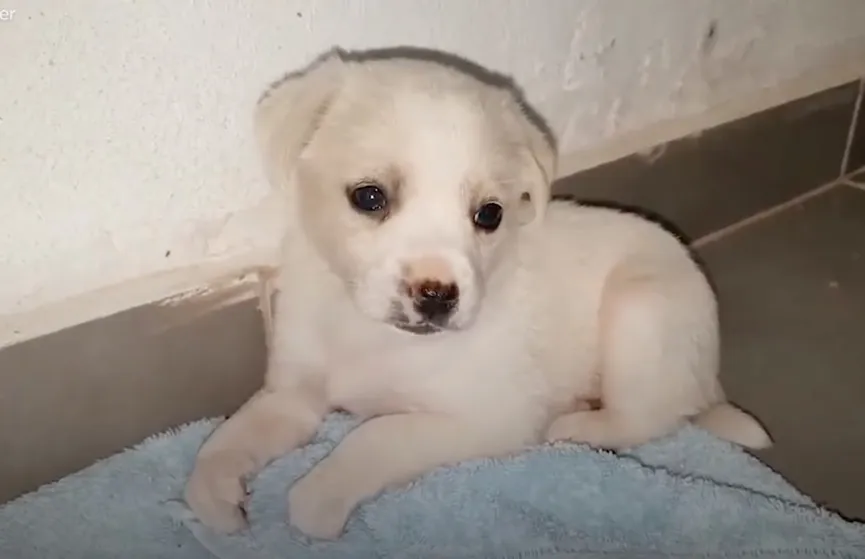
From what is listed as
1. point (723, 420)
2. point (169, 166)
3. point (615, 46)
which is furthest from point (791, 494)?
point (169, 166)

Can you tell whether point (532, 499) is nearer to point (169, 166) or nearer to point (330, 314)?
point (330, 314)

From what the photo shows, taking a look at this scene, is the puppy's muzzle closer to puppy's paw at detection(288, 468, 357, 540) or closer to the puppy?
the puppy

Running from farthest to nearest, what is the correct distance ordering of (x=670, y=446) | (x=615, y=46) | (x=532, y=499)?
(x=615, y=46)
(x=670, y=446)
(x=532, y=499)

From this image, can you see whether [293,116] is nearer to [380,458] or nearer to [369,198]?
[369,198]

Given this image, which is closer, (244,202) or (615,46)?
(244,202)

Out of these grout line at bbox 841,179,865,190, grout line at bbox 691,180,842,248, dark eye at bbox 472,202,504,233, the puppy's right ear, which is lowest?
grout line at bbox 691,180,842,248

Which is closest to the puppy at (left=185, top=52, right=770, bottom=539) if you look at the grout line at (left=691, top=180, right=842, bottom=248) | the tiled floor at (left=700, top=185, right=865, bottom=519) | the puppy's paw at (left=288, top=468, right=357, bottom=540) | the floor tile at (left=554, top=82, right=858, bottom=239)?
the puppy's paw at (left=288, top=468, right=357, bottom=540)
